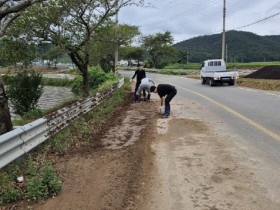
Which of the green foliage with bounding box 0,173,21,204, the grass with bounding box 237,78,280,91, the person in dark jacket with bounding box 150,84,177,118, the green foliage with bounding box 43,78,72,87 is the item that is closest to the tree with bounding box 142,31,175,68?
the green foliage with bounding box 43,78,72,87

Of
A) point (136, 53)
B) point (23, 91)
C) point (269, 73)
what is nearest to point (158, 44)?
point (136, 53)

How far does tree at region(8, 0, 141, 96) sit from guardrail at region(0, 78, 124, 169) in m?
4.71

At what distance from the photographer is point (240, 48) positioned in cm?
11119

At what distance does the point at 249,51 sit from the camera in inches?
4326

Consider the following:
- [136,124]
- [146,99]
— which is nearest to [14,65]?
[146,99]

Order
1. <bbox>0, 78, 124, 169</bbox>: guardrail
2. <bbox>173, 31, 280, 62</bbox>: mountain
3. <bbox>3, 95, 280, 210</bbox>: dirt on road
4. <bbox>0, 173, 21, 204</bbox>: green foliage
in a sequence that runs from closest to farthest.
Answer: <bbox>3, 95, 280, 210</bbox>: dirt on road, <bbox>0, 173, 21, 204</bbox>: green foliage, <bbox>0, 78, 124, 169</bbox>: guardrail, <bbox>173, 31, 280, 62</bbox>: mountain

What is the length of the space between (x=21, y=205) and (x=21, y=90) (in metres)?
12.7

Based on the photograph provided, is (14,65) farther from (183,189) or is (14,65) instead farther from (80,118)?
(183,189)

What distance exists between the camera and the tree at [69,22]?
14.6 metres

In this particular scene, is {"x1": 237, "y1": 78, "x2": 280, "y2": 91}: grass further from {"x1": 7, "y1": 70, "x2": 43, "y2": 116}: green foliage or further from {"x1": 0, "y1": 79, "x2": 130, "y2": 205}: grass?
{"x1": 0, "y1": 79, "x2": 130, "y2": 205}: grass

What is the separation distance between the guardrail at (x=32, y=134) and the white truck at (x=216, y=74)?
62.8 ft

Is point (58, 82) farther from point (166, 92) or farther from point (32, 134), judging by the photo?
point (32, 134)

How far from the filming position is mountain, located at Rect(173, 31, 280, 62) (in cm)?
10700

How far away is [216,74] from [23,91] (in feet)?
51.5
